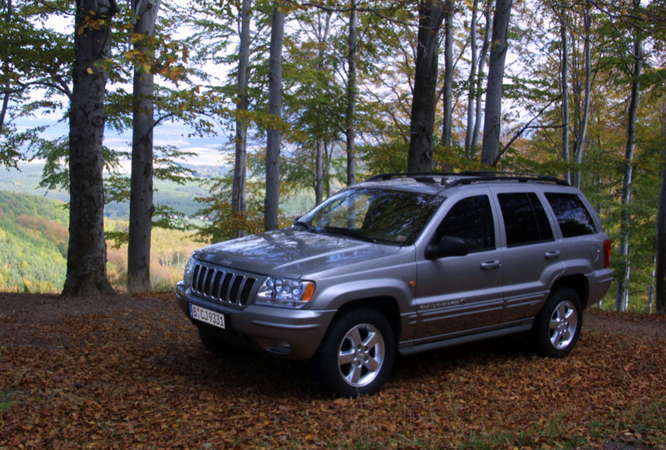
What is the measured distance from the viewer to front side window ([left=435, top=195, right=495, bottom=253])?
17.0 ft

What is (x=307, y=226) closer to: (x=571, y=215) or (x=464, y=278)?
(x=464, y=278)

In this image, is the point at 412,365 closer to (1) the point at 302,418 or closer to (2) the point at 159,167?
(1) the point at 302,418

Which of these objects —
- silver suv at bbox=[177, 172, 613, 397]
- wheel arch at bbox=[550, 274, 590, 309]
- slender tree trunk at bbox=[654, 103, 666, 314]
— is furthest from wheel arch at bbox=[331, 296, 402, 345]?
slender tree trunk at bbox=[654, 103, 666, 314]

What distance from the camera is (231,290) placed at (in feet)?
14.8

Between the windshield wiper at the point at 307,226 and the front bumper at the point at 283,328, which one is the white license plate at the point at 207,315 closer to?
the front bumper at the point at 283,328

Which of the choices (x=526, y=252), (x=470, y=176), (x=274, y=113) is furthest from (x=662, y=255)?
(x=274, y=113)

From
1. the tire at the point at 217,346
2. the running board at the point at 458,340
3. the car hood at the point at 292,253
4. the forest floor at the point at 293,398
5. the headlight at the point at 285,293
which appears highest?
the car hood at the point at 292,253

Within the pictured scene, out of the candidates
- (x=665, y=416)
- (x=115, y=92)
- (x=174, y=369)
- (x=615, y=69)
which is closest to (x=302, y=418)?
(x=174, y=369)

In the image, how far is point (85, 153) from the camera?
907 centimetres

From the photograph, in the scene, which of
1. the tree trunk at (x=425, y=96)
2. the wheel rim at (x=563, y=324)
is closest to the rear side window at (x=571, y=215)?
the wheel rim at (x=563, y=324)

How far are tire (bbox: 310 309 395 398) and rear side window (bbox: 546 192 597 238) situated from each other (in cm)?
280

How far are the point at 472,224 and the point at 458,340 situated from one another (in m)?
1.16

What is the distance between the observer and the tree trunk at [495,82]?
9.87 m

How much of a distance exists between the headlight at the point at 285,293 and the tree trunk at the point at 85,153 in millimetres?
6175
